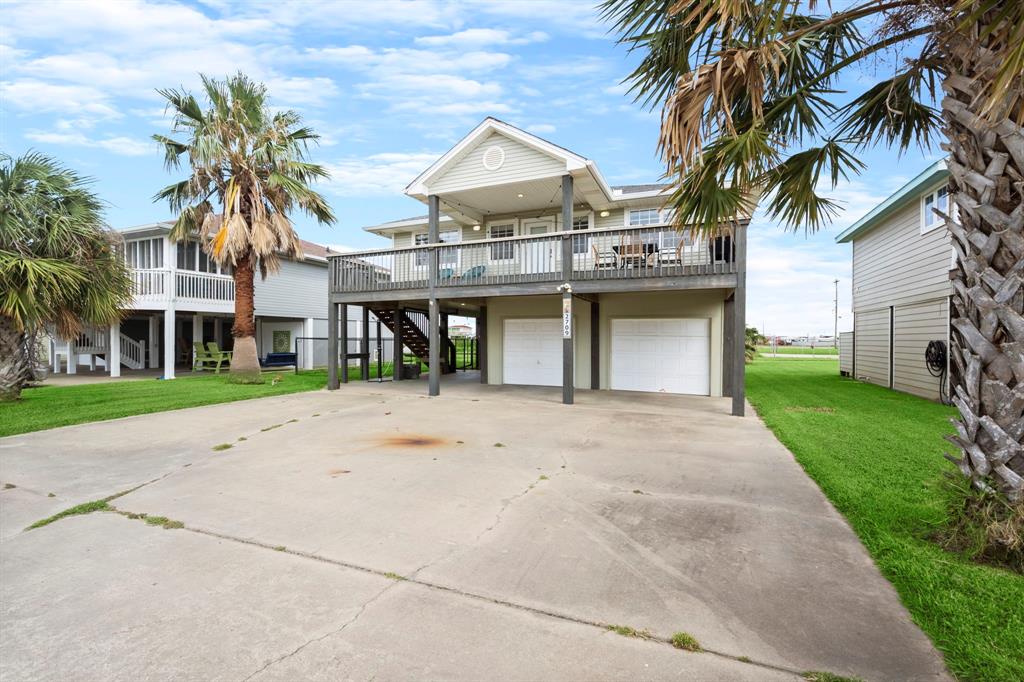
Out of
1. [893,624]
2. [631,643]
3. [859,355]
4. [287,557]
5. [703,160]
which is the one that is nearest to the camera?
[631,643]

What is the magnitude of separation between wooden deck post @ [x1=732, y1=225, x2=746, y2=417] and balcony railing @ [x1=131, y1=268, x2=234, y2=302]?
17.9 metres

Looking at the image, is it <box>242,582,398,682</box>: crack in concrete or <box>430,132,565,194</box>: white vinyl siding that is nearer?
<box>242,582,398,682</box>: crack in concrete

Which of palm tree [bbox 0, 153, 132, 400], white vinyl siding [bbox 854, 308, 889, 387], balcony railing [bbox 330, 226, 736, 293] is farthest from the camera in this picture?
white vinyl siding [bbox 854, 308, 889, 387]

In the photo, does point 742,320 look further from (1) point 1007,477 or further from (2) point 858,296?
(2) point 858,296

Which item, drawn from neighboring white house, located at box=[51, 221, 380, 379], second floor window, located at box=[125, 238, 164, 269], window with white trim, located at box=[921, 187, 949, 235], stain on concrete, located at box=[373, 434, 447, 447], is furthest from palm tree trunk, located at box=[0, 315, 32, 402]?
window with white trim, located at box=[921, 187, 949, 235]

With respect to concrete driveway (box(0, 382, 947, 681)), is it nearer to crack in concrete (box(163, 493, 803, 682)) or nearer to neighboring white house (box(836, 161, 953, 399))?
crack in concrete (box(163, 493, 803, 682))

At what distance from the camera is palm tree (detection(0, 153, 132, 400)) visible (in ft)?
30.1

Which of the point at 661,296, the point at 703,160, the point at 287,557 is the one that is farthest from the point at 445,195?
the point at 287,557

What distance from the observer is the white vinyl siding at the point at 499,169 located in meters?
12.4

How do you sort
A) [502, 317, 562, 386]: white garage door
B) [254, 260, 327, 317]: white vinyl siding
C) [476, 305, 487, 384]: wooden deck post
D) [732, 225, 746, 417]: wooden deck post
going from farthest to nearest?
1. [254, 260, 327, 317]: white vinyl siding
2. [476, 305, 487, 384]: wooden deck post
3. [502, 317, 562, 386]: white garage door
4. [732, 225, 746, 417]: wooden deck post

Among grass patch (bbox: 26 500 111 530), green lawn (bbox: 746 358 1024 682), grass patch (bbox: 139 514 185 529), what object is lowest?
grass patch (bbox: 26 500 111 530)

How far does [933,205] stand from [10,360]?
2188cm

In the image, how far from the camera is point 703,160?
461 centimetres

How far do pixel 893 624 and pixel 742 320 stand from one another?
7637 millimetres
